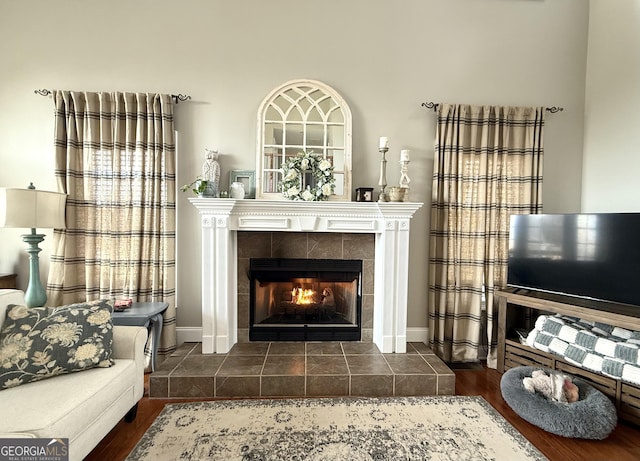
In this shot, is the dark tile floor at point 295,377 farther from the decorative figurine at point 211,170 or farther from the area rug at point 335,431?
the decorative figurine at point 211,170

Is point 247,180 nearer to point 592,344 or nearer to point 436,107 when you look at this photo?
point 436,107

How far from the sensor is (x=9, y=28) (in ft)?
8.73

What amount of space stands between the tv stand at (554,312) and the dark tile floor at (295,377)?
2.40 ft

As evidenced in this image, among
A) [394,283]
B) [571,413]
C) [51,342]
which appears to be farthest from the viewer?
[394,283]

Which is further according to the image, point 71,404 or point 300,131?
point 300,131

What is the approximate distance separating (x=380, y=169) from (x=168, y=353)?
2646 mm

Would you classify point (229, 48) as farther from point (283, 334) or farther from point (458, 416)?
point (458, 416)

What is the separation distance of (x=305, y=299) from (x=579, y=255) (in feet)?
7.75

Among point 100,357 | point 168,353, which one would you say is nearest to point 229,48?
point 100,357

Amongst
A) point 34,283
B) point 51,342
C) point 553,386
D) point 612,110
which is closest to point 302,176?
point 51,342

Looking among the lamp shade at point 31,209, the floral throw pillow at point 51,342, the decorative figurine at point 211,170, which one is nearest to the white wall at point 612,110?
the decorative figurine at point 211,170

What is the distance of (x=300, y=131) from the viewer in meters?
2.77

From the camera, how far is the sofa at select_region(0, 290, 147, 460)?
1272mm

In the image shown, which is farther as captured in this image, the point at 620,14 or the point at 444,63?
the point at 444,63
